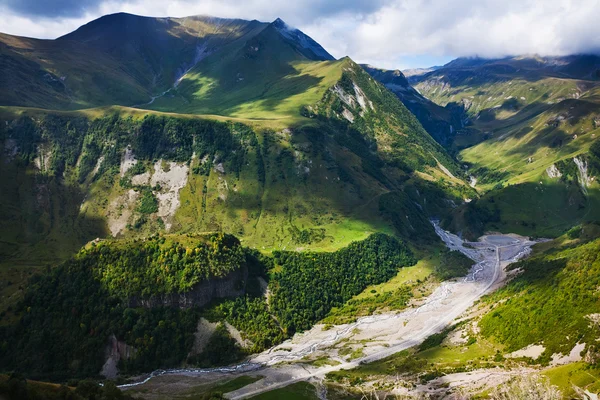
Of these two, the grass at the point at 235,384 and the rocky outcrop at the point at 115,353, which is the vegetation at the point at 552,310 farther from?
the rocky outcrop at the point at 115,353

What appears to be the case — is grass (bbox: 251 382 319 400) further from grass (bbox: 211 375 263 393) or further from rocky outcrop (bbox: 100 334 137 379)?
rocky outcrop (bbox: 100 334 137 379)

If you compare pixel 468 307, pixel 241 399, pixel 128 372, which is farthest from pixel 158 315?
pixel 468 307

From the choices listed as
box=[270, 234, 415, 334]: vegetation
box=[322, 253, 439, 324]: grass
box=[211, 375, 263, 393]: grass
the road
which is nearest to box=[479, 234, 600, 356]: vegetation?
the road

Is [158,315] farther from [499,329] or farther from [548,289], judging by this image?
[548,289]

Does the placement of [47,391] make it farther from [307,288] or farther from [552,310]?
[307,288]

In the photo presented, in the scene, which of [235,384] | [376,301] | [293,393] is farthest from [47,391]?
[376,301]

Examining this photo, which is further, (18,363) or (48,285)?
(48,285)

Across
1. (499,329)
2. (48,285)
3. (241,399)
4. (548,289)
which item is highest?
(48,285)
